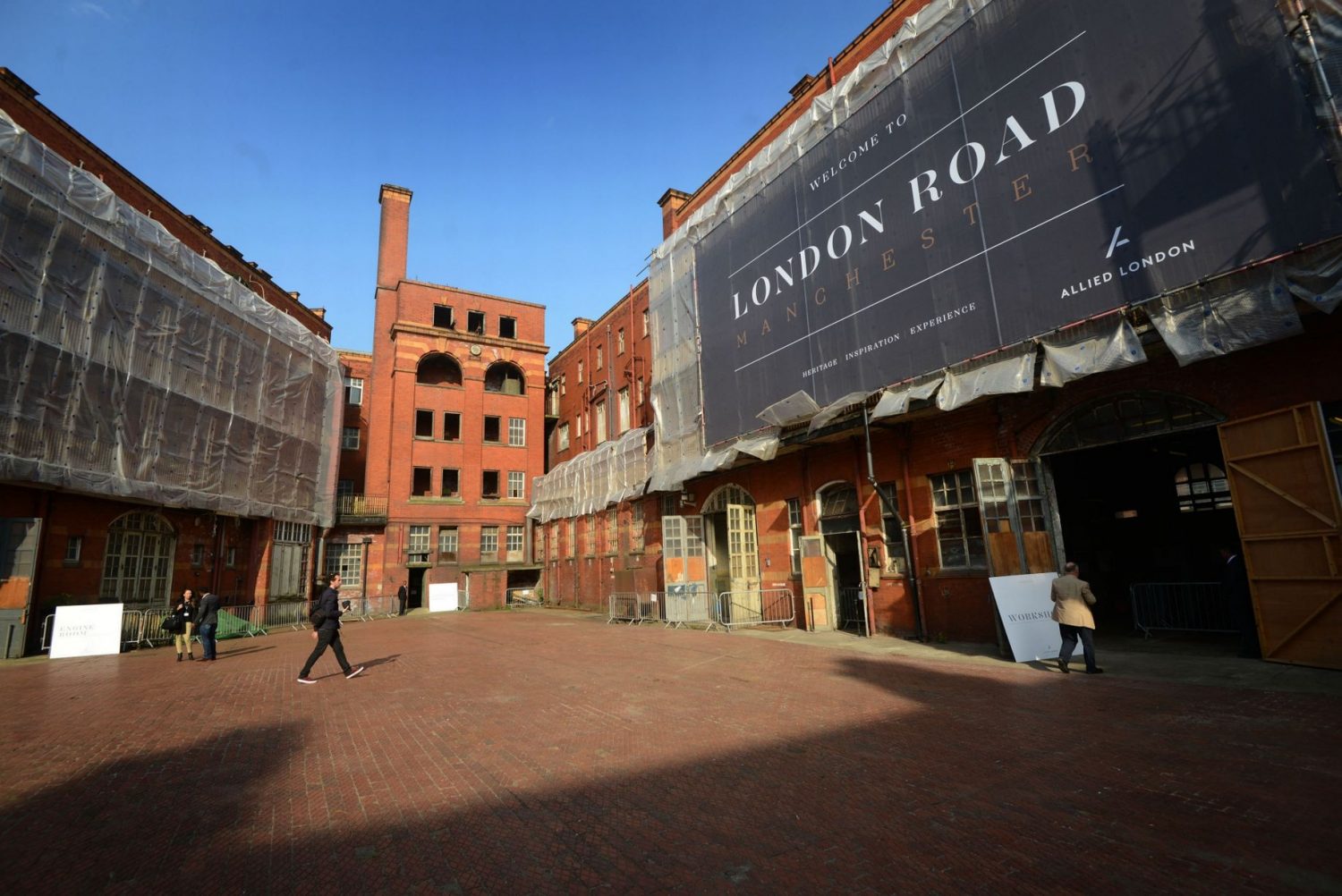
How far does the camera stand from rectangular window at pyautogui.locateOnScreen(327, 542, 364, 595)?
3047cm

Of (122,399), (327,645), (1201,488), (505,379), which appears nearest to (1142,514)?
(1201,488)

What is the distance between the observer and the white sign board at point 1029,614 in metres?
10.1

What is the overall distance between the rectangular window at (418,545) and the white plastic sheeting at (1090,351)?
29799 mm

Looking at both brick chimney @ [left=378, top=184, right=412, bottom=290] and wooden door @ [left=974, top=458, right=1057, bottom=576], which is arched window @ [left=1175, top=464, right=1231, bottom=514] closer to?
wooden door @ [left=974, top=458, right=1057, bottom=576]

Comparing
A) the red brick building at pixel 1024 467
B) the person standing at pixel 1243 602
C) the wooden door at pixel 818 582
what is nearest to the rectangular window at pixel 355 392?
the red brick building at pixel 1024 467

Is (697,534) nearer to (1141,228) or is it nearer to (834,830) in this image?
(1141,228)

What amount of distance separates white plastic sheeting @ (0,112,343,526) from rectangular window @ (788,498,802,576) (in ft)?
57.1

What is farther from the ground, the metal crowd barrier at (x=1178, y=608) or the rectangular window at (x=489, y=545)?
the rectangular window at (x=489, y=545)

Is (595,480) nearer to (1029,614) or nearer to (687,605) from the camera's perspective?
(687,605)

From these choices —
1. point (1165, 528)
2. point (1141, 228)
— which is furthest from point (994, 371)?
point (1165, 528)

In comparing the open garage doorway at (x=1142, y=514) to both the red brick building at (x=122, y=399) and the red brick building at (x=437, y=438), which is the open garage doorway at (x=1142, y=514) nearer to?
the red brick building at (x=122, y=399)

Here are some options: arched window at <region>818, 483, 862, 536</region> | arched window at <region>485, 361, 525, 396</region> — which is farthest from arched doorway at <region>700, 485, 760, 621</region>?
arched window at <region>485, 361, 525, 396</region>

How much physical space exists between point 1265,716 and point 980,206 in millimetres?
8845

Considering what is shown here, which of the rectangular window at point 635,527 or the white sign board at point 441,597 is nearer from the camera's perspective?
the rectangular window at point 635,527
